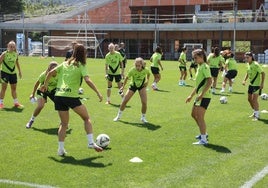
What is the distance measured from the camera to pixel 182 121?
1266 cm

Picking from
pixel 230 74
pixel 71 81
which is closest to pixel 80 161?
pixel 71 81

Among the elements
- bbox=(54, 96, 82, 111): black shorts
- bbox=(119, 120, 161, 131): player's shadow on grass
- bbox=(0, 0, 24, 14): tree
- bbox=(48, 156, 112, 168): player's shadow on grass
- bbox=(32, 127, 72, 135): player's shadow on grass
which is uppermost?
bbox=(0, 0, 24, 14): tree

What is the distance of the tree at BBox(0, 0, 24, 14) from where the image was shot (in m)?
81.9

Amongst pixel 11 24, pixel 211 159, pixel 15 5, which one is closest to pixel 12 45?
pixel 211 159

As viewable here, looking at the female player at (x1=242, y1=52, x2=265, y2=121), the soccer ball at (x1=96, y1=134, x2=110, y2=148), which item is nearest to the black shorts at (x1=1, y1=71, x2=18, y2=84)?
the soccer ball at (x1=96, y1=134, x2=110, y2=148)

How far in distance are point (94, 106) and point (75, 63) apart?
7.27m

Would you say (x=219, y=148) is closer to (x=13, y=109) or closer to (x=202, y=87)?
(x=202, y=87)

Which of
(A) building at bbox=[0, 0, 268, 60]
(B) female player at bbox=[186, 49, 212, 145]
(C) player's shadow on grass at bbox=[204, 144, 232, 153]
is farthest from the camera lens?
(A) building at bbox=[0, 0, 268, 60]

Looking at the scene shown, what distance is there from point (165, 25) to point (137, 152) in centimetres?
5077

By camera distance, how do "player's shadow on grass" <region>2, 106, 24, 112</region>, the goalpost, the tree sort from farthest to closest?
the tree
the goalpost
"player's shadow on grass" <region>2, 106, 24, 112</region>

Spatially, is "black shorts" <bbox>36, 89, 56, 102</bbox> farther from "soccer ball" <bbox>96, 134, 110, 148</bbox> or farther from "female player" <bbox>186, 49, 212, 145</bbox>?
"female player" <bbox>186, 49, 212, 145</bbox>

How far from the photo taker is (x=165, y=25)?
2297 inches

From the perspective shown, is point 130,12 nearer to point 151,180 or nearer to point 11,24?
point 11,24

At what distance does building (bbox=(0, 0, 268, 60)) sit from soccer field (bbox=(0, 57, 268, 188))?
135 ft
